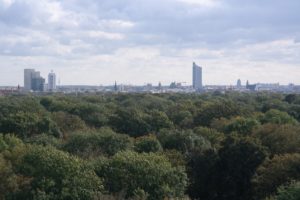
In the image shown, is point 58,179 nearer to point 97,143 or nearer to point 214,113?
point 97,143

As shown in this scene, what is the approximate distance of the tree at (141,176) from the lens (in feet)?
96.2

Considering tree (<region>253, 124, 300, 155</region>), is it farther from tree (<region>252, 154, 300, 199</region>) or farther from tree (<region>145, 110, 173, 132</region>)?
tree (<region>145, 110, 173, 132</region>)

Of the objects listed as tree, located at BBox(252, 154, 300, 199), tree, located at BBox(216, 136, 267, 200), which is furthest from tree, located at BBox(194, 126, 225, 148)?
tree, located at BBox(252, 154, 300, 199)

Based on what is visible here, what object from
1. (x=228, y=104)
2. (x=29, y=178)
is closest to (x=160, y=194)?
(x=29, y=178)

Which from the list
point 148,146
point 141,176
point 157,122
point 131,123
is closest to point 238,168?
point 148,146

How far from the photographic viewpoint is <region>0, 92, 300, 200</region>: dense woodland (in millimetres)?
29078

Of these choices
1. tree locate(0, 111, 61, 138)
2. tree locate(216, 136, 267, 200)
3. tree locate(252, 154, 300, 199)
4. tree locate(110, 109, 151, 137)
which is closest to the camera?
tree locate(252, 154, 300, 199)

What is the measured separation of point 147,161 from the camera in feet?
101

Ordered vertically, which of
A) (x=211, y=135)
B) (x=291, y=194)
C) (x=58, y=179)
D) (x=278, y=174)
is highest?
(x=211, y=135)

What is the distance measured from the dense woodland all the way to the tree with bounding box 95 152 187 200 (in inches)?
2.1

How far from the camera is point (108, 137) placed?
43.6 meters

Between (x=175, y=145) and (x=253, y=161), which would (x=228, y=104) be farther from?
(x=253, y=161)

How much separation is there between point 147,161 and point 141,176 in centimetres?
114

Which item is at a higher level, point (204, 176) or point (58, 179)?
point (58, 179)
